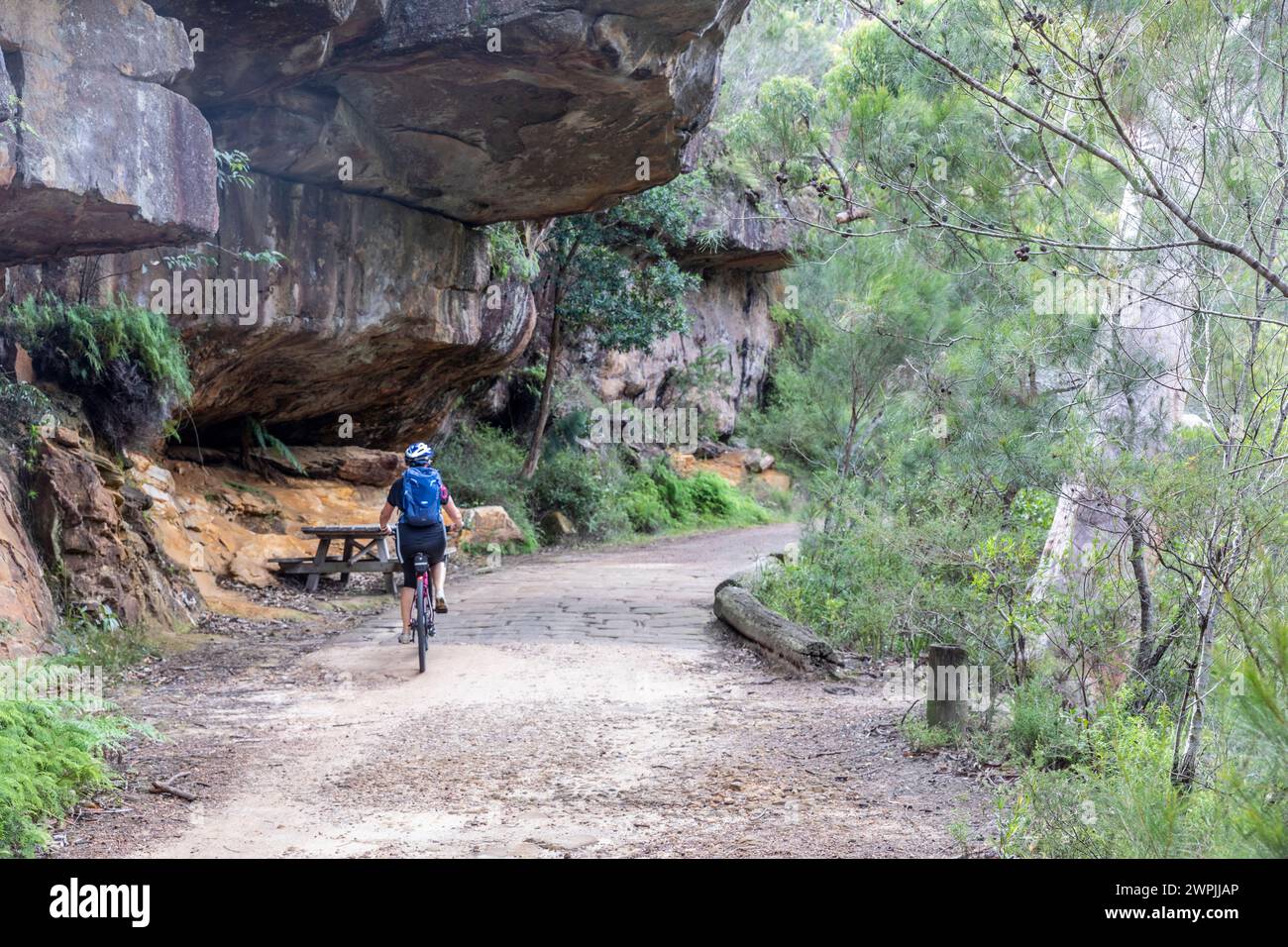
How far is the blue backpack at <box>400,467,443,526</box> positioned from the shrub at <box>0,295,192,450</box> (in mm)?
3889

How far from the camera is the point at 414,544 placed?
8.98 metres

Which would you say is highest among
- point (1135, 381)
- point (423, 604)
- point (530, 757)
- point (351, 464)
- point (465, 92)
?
point (465, 92)

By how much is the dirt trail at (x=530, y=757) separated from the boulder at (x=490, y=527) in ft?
23.2

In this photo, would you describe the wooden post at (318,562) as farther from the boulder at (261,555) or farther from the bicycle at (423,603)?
the bicycle at (423,603)

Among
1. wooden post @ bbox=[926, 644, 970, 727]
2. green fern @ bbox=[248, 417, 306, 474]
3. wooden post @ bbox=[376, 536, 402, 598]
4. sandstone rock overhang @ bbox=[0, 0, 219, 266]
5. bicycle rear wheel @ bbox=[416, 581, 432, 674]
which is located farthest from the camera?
green fern @ bbox=[248, 417, 306, 474]

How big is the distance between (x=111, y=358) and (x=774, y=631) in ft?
23.1

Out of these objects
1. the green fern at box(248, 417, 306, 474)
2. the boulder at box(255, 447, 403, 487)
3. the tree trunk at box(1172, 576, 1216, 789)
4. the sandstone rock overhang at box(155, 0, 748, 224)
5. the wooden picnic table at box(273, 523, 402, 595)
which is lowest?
the wooden picnic table at box(273, 523, 402, 595)

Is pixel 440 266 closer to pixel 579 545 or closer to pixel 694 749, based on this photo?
pixel 579 545

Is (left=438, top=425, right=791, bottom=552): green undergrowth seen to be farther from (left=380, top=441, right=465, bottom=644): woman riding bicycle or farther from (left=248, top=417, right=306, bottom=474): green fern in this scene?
(left=380, top=441, right=465, bottom=644): woman riding bicycle

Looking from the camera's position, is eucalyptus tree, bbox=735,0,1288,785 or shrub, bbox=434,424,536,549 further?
shrub, bbox=434,424,536,549

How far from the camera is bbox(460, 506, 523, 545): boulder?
18.0 m

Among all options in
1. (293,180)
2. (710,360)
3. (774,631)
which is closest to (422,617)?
(774,631)

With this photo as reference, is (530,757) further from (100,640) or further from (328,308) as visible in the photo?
(328,308)

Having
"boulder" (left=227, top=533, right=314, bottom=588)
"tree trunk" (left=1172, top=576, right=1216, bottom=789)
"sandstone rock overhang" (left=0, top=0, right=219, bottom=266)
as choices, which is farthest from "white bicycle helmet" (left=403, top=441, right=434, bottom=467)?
"tree trunk" (left=1172, top=576, right=1216, bottom=789)
